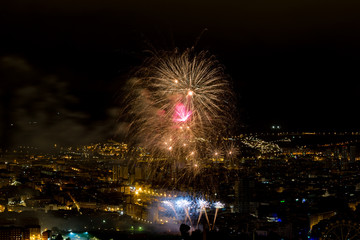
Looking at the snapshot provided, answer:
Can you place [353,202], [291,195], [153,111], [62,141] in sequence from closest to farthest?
[153,111]
[353,202]
[291,195]
[62,141]

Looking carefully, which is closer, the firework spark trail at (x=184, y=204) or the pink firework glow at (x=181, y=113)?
the pink firework glow at (x=181, y=113)

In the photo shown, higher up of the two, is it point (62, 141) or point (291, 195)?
point (62, 141)

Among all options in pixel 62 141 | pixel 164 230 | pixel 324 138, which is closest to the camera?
pixel 164 230

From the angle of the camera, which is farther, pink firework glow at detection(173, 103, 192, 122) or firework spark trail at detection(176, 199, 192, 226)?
firework spark trail at detection(176, 199, 192, 226)

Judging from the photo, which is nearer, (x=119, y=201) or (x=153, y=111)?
(x=153, y=111)

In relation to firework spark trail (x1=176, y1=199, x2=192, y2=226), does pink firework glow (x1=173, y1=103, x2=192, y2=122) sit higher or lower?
higher

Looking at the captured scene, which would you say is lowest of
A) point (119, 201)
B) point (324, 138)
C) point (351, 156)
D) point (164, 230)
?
point (164, 230)

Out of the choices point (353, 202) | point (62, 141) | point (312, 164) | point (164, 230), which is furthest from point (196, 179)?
point (312, 164)

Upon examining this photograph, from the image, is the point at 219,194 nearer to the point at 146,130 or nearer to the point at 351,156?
the point at 146,130

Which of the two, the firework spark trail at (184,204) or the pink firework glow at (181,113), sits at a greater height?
the pink firework glow at (181,113)
